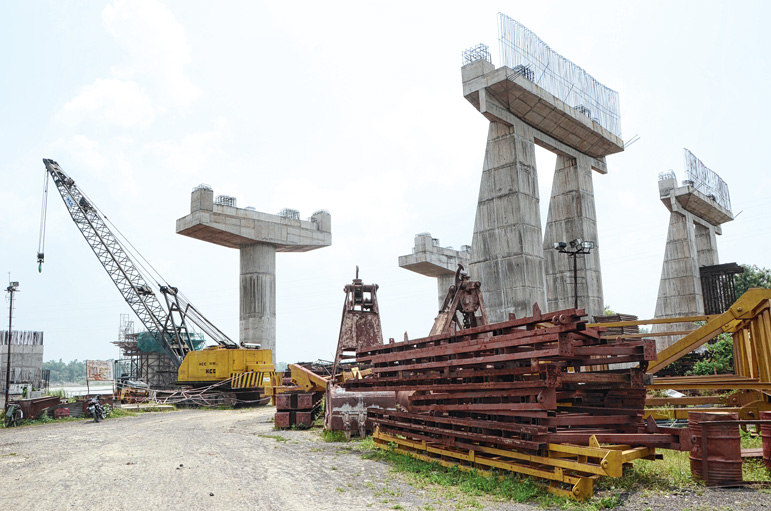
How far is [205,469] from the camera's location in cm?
1135

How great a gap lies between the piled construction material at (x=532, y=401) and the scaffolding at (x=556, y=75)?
20171 mm

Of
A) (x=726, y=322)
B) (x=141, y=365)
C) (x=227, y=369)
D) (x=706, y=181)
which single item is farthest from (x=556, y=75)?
(x=141, y=365)

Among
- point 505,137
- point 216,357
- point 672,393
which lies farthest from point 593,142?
point 216,357

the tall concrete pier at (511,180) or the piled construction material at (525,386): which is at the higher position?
the tall concrete pier at (511,180)

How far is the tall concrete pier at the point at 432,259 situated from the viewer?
196ft

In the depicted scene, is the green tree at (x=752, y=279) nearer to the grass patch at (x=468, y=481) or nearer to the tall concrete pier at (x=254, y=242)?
the tall concrete pier at (x=254, y=242)

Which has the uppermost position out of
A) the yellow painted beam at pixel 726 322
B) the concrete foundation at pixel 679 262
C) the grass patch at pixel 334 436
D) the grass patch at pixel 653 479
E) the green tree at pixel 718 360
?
the concrete foundation at pixel 679 262

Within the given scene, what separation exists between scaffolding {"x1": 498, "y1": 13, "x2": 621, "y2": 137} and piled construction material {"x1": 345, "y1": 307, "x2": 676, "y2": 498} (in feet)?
66.2

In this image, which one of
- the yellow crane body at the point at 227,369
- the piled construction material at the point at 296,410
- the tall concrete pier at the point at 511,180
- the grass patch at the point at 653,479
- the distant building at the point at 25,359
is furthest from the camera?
the distant building at the point at 25,359

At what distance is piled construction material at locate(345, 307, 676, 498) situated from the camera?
8367mm

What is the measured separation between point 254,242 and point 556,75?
27.4 m

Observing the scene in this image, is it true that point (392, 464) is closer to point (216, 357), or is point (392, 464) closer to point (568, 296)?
point (568, 296)

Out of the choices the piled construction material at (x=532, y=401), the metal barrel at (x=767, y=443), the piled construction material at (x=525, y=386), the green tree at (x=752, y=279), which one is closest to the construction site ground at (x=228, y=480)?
the piled construction material at (x=532, y=401)

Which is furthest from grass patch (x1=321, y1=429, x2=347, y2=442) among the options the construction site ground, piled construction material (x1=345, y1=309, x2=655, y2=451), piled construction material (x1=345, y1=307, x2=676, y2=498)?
piled construction material (x1=345, y1=309, x2=655, y2=451)
